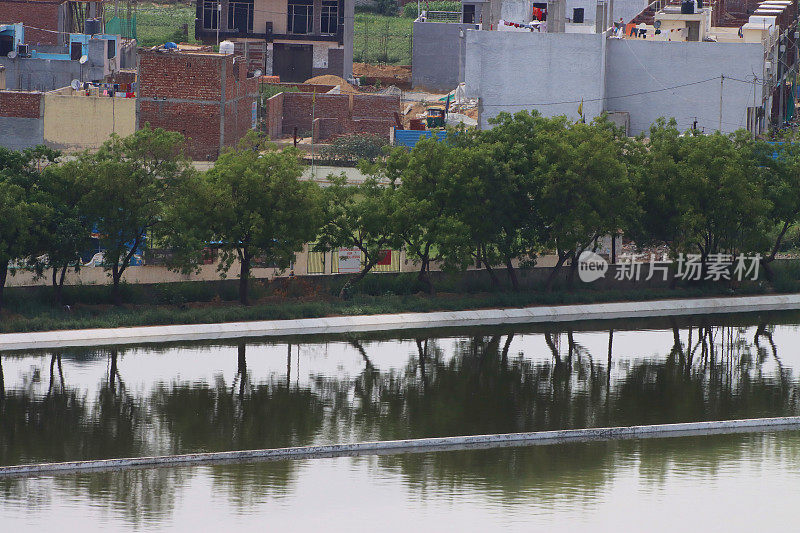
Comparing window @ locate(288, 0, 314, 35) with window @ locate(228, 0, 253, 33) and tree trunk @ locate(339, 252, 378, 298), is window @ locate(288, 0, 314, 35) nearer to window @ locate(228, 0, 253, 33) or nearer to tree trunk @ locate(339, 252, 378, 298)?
window @ locate(228, 0, 253, 33)

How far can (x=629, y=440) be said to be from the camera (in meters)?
27.5

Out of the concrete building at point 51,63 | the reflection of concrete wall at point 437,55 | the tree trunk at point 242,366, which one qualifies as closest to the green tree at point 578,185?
the tree trunk at point 242,366

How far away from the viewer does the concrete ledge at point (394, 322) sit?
115ft

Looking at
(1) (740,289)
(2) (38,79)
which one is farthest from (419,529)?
(2) (38,79)

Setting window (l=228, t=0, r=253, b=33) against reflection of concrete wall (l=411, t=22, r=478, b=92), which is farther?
window (l=228, t=0, r=253, b=33)

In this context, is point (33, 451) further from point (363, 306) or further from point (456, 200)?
point (456, 200)

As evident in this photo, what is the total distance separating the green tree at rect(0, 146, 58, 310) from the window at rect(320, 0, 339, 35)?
51576mm

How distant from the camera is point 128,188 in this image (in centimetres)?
3625

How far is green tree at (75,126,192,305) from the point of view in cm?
3603

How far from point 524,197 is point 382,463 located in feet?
55.2

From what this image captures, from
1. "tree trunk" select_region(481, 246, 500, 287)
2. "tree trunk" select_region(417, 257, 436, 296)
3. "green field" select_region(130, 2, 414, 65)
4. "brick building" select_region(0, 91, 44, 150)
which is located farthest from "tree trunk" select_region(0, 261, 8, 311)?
"green field" select_region(130, 2, 414, 65)

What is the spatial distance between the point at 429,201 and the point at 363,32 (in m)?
70.2

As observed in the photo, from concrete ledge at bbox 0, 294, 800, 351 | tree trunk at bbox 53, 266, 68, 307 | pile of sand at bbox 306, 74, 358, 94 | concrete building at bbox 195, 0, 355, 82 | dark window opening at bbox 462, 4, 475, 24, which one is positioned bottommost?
concrete ledge at bbox 0, 294, 800, 351

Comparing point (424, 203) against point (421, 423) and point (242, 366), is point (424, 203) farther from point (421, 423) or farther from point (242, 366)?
point (421, 423)
